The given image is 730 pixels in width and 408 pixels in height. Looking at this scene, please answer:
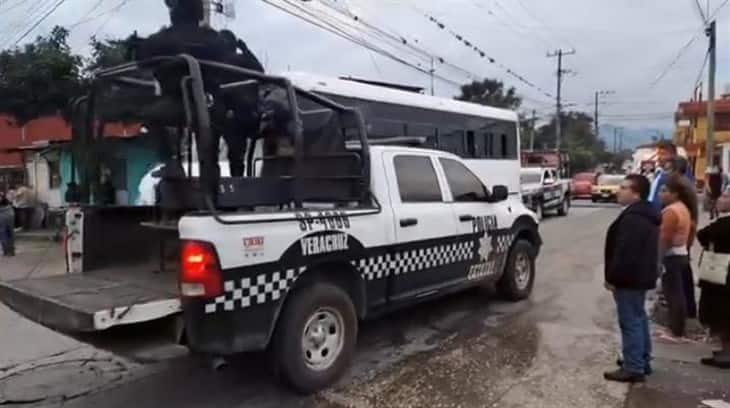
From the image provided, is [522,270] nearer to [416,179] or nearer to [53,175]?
[416,179]

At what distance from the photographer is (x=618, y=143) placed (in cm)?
11906

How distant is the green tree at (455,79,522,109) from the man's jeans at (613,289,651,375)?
4843 cm

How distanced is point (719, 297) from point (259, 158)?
4208 mm

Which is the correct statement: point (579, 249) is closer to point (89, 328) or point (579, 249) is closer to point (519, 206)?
point (519, 206)

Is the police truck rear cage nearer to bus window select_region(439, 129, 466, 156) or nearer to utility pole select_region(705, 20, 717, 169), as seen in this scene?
bus window select_region(439, 129, 466, 156)

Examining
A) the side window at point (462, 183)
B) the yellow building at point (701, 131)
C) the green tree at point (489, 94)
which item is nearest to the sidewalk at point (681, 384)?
the side window at point (462, 183)

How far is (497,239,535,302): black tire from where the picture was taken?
709 cm

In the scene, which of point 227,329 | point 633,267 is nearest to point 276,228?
point 227,329

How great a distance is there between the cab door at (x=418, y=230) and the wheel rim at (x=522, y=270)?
1.52 meters

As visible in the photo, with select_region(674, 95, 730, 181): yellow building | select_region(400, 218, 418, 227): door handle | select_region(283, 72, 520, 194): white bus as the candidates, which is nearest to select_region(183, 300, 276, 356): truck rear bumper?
select_region(400, 218, 418, 227): door handle

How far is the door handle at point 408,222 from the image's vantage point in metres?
5.21

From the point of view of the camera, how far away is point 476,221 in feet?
20.6

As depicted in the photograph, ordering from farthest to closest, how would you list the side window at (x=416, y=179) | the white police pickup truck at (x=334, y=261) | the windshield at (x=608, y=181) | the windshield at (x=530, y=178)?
the windshield at (x=608, y=181) < the windshield at (x=530, y=178) < the side window at (x=416, y=179) < the white police pickup truck at (x=334, y=261)

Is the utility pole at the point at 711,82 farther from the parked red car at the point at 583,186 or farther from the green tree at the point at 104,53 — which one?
the green tree at the point at 104,53
